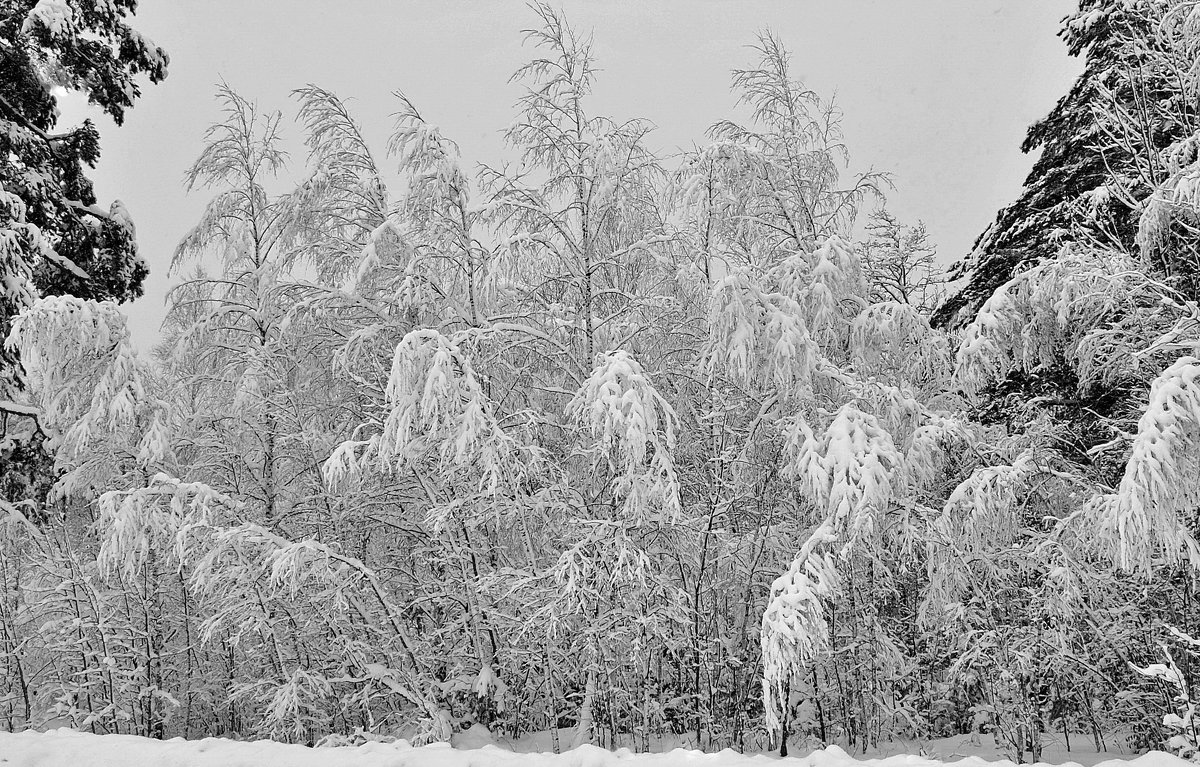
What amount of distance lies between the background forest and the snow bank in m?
1.45

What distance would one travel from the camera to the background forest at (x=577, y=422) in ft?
18.9

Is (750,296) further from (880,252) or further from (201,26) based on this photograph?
(201,26)

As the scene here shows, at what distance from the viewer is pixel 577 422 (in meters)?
6.36

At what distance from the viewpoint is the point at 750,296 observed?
5.75 m

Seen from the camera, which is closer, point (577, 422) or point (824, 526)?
point (824, 526)

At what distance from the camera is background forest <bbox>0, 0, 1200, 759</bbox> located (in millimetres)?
5762

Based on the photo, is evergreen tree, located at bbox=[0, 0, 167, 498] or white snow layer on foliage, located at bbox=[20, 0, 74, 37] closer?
evergreen tree, located at bbox=[0, 0, 167, 498]

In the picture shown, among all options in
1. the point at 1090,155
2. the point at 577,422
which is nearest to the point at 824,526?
the point at 577,422

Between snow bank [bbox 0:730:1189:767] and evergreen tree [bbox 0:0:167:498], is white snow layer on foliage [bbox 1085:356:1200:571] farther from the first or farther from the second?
evergreen tree [bbox 0:0:167:498]

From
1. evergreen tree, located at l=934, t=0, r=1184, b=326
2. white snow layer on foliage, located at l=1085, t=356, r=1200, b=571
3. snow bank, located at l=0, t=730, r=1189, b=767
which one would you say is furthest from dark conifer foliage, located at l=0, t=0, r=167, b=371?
evergreen tree, located at l=934, t=0, r=1184, b=326

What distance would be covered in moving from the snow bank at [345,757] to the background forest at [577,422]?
1455 mm

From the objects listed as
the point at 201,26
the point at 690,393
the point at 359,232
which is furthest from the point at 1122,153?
the point at 201,26

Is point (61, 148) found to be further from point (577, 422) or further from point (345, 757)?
point (345, 757)

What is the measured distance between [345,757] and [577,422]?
3048mm
